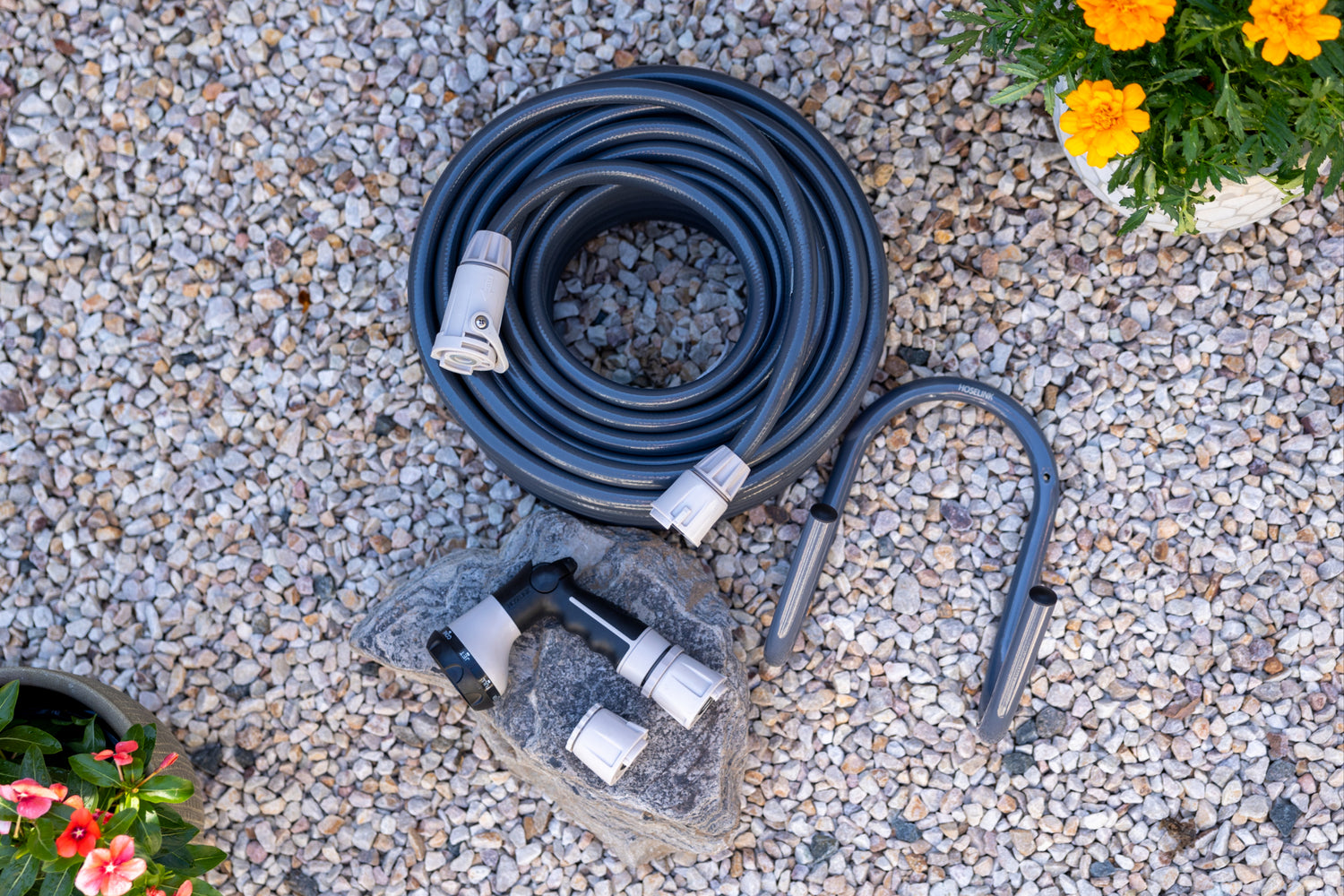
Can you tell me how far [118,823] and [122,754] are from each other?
0.42ft

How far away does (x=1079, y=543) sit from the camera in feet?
8.11

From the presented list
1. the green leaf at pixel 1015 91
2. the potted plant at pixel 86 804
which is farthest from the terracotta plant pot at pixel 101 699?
the green leaf at pixel 1015 91

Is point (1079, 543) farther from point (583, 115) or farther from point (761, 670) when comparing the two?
point (583, 115)

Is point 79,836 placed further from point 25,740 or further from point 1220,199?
point 1220,199

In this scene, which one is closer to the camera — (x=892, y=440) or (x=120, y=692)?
(x=120, y=692)

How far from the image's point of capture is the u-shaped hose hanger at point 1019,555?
7.70 ft

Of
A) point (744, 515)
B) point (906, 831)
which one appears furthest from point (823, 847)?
point (744, 515)

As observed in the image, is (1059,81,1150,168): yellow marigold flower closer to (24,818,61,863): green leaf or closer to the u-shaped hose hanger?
the u-shaped hose hanger

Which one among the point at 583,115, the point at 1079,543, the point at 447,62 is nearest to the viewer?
the point at 583,115

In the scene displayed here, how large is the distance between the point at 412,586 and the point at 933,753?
1.34 meters

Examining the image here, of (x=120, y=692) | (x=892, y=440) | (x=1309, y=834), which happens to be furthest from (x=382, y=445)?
(x=1309, y=834)

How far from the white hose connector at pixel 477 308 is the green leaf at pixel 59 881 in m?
1.21

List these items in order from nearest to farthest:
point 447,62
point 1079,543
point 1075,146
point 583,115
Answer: point 1075,146
point 583,115
point 1079,543
point 447,62

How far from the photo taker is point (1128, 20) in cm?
161
